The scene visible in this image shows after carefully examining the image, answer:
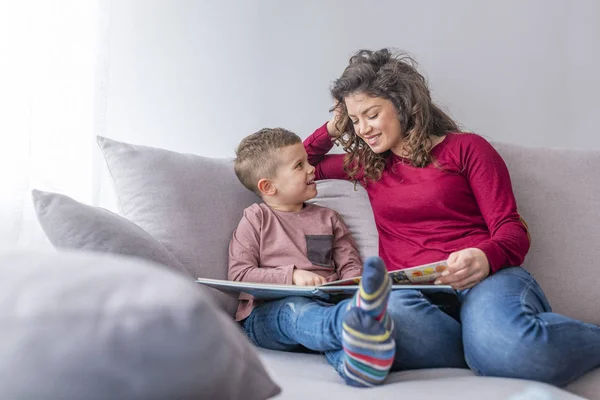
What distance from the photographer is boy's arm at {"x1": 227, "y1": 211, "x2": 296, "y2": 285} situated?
4.99 feet

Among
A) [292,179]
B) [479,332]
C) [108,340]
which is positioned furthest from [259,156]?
[108,340]

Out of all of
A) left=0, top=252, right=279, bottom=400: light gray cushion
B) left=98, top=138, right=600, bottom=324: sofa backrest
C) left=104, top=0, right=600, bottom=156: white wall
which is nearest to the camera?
left=0, top=252, right=279, bottom=400: light gray cushion

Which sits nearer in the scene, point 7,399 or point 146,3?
point 7,399

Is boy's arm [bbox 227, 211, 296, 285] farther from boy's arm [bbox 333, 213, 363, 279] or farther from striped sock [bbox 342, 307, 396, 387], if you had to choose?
striped sock [bbox 342, 307, 396, 387]

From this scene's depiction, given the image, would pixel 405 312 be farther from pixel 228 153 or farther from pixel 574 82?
pixel 574 82

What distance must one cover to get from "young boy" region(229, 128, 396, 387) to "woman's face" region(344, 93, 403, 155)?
0.18 m

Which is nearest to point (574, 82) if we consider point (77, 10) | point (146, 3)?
point (146, 3)

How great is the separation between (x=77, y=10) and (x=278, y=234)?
0.95 metres

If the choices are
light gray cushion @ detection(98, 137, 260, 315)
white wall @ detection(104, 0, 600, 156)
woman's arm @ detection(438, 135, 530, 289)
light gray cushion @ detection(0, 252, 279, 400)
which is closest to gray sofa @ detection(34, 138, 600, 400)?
light gray cushion @ detection(98, 137, 260, 315)

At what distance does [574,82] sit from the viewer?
2283 mm

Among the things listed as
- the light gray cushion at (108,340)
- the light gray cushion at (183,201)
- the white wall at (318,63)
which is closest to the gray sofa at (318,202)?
the light gray cushion at (183,201)

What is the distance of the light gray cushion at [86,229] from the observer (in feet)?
3.99

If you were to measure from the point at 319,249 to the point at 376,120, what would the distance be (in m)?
0.38

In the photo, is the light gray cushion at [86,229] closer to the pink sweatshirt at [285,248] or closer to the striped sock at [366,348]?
the pink sweatshirt at [285,248]
